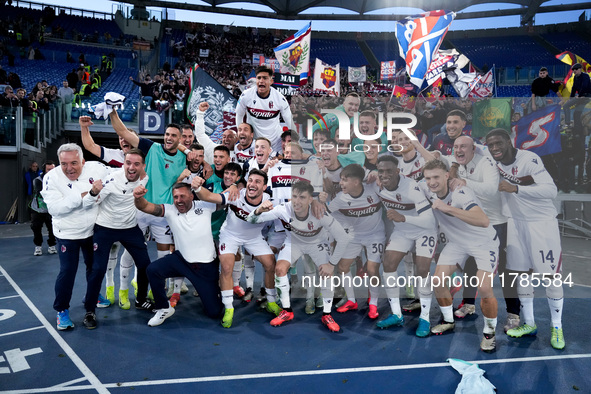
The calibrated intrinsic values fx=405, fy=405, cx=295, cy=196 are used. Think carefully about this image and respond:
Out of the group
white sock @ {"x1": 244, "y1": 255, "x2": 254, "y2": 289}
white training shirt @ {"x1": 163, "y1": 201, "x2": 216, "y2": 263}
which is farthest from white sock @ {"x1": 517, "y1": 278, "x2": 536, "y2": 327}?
white training shirt @ {"x1": 163, "y1": 201, "x2": 216, "y2": 263}

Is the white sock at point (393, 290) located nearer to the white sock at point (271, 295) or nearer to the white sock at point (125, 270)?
the white sock at point (271, 295)

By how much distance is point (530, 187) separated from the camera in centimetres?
446

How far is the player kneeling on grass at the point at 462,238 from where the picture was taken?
4.41 metres

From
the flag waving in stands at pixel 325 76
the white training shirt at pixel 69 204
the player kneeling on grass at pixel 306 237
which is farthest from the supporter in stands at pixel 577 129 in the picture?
the flag waving in stands at pixel 325 76

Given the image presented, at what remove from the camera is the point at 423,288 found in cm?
482

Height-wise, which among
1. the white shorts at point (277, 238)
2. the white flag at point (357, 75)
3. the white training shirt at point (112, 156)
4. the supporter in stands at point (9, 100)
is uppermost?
the white flag at point (357, 75)

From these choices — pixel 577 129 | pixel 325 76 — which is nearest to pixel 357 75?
pixel 325 76

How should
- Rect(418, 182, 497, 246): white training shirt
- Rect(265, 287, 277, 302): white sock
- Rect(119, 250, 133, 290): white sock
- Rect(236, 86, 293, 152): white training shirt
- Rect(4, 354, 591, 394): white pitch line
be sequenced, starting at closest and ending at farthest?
Rect(4, 354, 591, 394): white pitch line, Rect(418, 182, 497, 246): white training shirt, Rect(265, 287, 277, 302): white sock, Rect(119, 250, 133, 290): white sock, Rect(236, 86, 293, 152): white training shirt

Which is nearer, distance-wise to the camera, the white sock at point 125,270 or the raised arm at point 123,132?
the raised arm at point 123,132

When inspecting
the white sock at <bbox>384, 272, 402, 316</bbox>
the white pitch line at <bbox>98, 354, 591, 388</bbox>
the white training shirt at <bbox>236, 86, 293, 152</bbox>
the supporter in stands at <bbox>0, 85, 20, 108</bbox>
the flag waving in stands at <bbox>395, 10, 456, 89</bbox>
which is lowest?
the white pitch line at <bbox>98, 354, 591, 388</bbox>

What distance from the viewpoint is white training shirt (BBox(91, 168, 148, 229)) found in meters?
5.00

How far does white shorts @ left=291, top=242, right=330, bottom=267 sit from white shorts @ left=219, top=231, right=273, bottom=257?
1.18ft

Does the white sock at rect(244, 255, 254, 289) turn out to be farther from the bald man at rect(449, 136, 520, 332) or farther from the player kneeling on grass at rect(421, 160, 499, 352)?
the bald man at rect(449, 136, 520, 332)

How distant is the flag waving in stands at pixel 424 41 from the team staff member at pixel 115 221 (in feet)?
20.7
